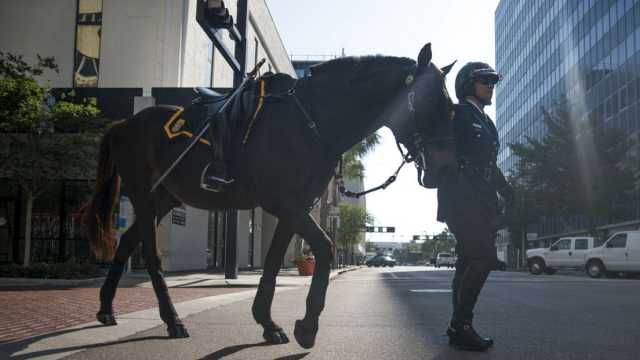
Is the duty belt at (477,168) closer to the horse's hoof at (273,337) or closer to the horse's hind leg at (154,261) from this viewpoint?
the horse's hoof at (273,337)

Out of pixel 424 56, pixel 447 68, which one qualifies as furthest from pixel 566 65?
pixel 424 56

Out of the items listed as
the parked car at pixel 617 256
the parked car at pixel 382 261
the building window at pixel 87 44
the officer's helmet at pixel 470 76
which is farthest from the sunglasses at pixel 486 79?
the parked car at pixel 382 261

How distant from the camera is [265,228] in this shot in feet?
121

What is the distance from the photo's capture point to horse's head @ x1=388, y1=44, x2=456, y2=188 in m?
3.63

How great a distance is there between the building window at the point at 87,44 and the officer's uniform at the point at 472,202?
20.9 metres

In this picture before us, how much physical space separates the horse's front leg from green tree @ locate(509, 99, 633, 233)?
33177 millimetres

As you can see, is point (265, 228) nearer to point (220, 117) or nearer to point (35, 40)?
point (35, 40)

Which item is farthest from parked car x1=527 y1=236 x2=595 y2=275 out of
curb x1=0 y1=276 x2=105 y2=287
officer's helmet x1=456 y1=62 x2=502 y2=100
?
officer's helmet x1=456 y1=62 x2=502 y2=100

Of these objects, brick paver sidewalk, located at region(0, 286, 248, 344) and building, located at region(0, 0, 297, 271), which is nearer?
brick paver sidewalk, located at region(0, 286, 248, 344)

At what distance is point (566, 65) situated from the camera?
167 ft

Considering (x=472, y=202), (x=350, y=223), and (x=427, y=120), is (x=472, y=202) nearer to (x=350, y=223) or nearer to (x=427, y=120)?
(x=427, y=120)

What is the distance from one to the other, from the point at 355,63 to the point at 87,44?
2146 cm

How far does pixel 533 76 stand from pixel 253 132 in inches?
2467

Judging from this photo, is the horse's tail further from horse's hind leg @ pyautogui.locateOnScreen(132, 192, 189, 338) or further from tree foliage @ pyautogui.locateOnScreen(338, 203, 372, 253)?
tree foliage @ pyautogui.locateOnScreen(338, 203, 372, 253)
